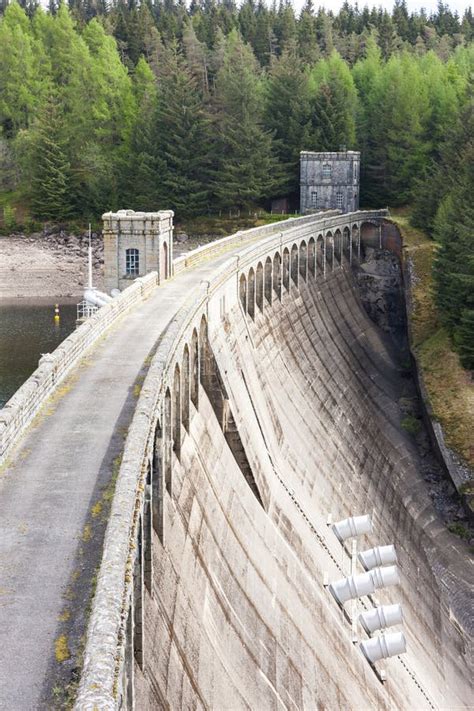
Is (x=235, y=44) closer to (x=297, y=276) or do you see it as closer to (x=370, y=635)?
(x=297, y=276)

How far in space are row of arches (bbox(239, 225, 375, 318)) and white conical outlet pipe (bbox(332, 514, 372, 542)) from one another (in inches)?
571

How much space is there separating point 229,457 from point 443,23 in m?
157

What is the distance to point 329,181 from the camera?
90.1m

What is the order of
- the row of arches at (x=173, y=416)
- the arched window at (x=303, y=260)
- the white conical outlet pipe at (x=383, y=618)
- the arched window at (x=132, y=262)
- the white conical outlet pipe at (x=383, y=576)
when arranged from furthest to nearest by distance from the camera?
1. the arched window at (x=303, y=260)
2. the arched window at (x=132, y=262)
3. the white conical outlet pipe at (x=383, y=576)
4. the white conical outlet pipe at (x=383, y=618)
5. the row of arches at (x=173, y=416)

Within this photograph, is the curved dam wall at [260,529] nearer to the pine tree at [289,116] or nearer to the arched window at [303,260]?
the arched window at [303,260]

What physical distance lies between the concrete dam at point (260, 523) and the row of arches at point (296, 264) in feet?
0.68

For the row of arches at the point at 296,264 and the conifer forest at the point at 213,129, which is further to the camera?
the conifer forest at the point at 213,129

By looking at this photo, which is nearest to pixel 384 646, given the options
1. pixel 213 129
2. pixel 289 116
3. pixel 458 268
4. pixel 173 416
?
pixel 173 416

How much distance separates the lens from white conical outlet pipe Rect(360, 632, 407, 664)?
28.6 m

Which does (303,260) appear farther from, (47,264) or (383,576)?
(47,264)

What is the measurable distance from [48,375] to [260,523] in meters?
9.52

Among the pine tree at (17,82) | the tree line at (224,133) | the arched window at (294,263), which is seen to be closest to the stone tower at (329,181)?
the tree line at (224,133)

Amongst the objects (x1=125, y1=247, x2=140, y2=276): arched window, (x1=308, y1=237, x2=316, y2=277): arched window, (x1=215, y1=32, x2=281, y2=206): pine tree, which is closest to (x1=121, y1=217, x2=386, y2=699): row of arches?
(x1=308, y1=237, x2=316, y2=277): arched window

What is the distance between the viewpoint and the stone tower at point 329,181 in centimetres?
8962
